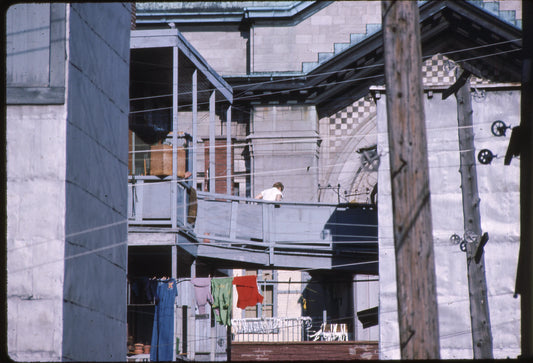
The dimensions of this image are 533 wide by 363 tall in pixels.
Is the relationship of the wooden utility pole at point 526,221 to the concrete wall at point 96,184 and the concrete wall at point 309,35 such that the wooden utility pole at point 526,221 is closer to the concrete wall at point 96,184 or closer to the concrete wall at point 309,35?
the concrete wall at point 96,184

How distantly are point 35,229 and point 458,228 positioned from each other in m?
11.3

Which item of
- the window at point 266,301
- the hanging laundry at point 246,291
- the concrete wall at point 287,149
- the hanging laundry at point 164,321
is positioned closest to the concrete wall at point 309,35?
the concrete wall at point 287,149

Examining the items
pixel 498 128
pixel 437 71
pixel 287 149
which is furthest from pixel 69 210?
pixel 437 71

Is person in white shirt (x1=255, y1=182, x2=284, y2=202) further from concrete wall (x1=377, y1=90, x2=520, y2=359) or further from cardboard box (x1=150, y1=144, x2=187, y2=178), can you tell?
concrete wall (x1=377, y1=90, x2=520, y2=359)

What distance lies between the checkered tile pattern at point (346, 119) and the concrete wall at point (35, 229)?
57.7ft

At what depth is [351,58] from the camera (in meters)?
28.8

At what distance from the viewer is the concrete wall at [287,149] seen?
1137 inches

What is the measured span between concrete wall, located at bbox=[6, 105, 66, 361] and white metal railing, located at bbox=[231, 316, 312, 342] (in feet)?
46.4

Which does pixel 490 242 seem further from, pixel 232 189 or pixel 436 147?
pixel 232 189

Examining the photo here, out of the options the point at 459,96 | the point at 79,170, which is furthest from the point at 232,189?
the point at 79,170

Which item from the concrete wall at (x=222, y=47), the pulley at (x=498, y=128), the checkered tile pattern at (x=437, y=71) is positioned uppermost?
the concrete wall at (x=222, y=47)

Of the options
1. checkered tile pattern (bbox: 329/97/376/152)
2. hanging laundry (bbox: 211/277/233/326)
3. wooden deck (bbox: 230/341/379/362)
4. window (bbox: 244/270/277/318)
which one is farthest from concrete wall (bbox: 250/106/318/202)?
hanging laundry (bbox: 211/277/233/326)

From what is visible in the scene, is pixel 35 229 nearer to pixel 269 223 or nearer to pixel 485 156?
pixel 269 223

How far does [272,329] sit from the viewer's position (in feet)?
85.4
